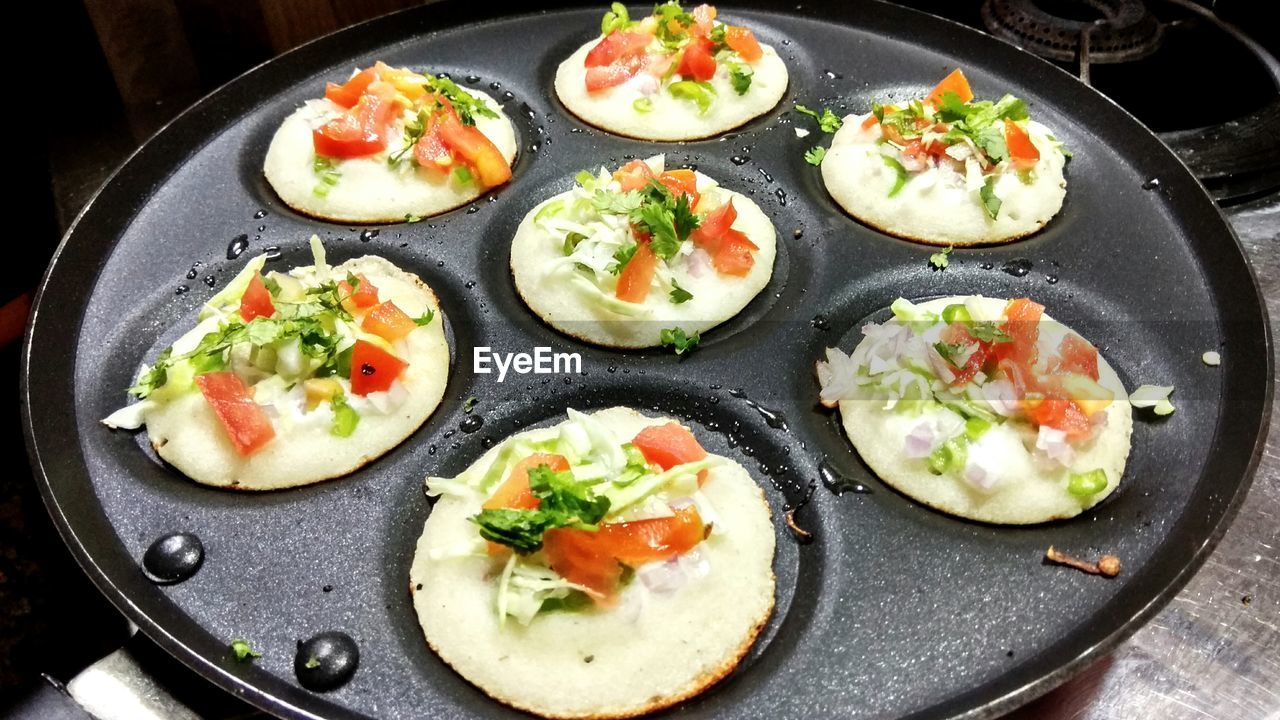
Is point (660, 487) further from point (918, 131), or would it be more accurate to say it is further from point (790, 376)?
point (918, 131)

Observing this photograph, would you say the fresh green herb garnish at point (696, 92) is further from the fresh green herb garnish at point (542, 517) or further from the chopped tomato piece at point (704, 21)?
the fresh green herb garnish at point (542, 517)

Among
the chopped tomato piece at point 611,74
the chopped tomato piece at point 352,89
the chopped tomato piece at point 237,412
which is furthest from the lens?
the chopped tomato piece at point 611,74

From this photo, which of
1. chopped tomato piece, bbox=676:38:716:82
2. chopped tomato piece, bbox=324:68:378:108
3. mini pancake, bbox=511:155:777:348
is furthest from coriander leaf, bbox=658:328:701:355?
chopped tomato piece, bbox=324:68:378:108

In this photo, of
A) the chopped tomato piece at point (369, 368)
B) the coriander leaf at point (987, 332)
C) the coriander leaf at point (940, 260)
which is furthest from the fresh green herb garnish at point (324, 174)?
the coriander leaf at point (987, 332)

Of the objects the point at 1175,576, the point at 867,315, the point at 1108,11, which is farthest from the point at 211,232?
the point at 1108,11

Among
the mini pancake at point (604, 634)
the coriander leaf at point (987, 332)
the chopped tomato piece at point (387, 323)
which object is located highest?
the chopped tomato piece at point (387, 323)

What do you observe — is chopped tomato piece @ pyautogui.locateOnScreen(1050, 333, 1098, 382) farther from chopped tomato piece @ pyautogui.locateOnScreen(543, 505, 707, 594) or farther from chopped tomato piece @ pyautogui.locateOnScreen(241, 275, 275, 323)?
chopped tomato piece @ pyautogui.locateOnScreen(241, 275, 275, 323)

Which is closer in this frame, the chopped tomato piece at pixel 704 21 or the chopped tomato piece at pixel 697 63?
the chopped tomato piece at pixel 697 63
